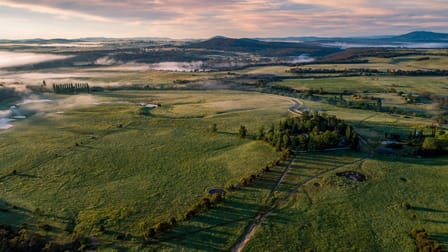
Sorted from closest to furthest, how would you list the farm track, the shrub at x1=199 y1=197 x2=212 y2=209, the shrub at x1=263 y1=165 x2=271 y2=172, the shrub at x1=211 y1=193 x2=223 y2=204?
the farm track < the shrub at x1=199 y1=197 x2=212 y2=209 < the shrub at x1=211 y1=193 x2=223 y2=204 < the shrub at x1=263 y1=165 x2=271 y2=172

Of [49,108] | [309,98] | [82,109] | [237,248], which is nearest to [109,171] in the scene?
[237,248]

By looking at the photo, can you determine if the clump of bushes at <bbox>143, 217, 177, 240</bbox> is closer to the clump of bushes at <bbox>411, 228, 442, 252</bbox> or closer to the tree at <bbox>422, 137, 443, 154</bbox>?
the clump of bushes at <bbox>411, 228, 442, 252</bbox>

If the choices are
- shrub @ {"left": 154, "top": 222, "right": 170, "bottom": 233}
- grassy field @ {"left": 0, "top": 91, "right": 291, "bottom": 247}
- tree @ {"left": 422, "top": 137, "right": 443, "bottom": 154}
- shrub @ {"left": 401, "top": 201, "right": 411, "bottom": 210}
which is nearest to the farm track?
shrub @ {"left": 154, "top": 222, "right": 170, "bottom": 233}

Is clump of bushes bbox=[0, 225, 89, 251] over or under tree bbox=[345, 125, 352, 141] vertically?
under

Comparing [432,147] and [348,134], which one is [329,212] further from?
[432,147]

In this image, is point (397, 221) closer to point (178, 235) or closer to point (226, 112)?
point (178, 235)

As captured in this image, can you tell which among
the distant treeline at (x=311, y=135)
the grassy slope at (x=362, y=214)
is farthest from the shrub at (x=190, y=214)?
the distant treeline at (x=311, y=135)
